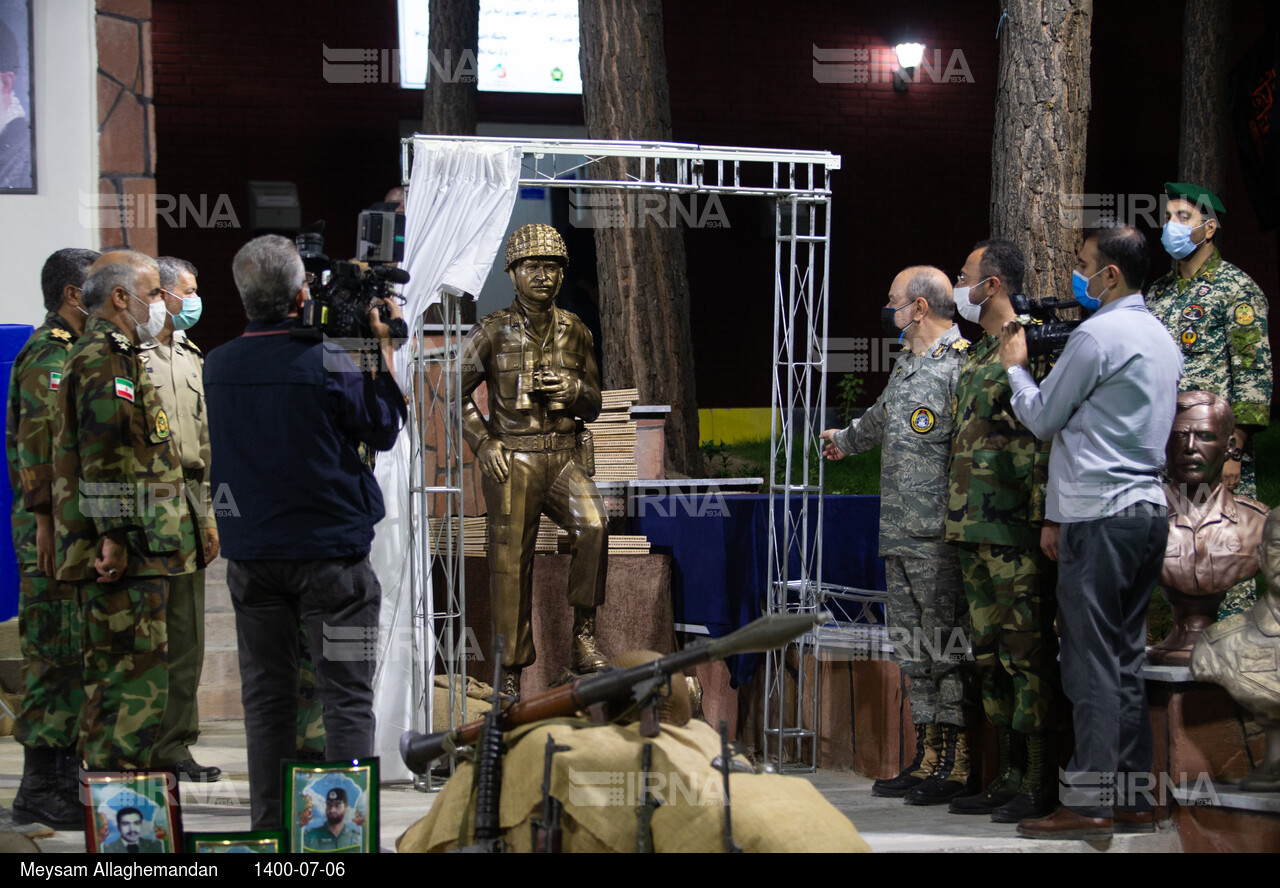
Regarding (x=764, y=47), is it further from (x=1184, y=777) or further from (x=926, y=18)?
(x=1184, y=777)

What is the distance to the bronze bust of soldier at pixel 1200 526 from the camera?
404 cm

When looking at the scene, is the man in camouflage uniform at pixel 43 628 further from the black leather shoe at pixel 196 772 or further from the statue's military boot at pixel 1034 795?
the statue's military boot at pixel 1034 795

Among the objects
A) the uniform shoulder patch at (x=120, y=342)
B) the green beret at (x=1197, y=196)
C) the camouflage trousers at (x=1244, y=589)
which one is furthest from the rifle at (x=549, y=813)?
the green beret at (x=1197, y=196)

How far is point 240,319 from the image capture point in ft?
39.9

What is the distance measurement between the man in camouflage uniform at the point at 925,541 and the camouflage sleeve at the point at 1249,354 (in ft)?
4.32

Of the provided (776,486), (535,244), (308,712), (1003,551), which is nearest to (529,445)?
(535,244)

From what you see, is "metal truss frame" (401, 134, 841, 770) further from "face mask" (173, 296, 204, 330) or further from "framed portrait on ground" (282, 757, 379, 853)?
"framed portrait on ground" (282, 757, 379, 853)

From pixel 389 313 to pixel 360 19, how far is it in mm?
9357

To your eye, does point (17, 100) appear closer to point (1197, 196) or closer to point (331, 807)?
point (331, 807)

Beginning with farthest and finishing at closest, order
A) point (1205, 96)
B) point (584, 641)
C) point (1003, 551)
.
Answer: point (1205, 96)
point (584, 641)
point (1003, 551)

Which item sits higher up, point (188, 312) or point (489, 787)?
point (188, 312)

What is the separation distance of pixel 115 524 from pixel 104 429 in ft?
0.94

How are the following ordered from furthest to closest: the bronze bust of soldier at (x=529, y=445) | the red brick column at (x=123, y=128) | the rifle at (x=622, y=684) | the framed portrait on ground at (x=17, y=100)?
the red brick column at (x=123, y=128), the framed portrait on ground at (x=17, y=100), the bronze bust of soldier at (x=529, y=445), the rifle at (x=622, y=684)

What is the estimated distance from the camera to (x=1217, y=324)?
5.48 meters
